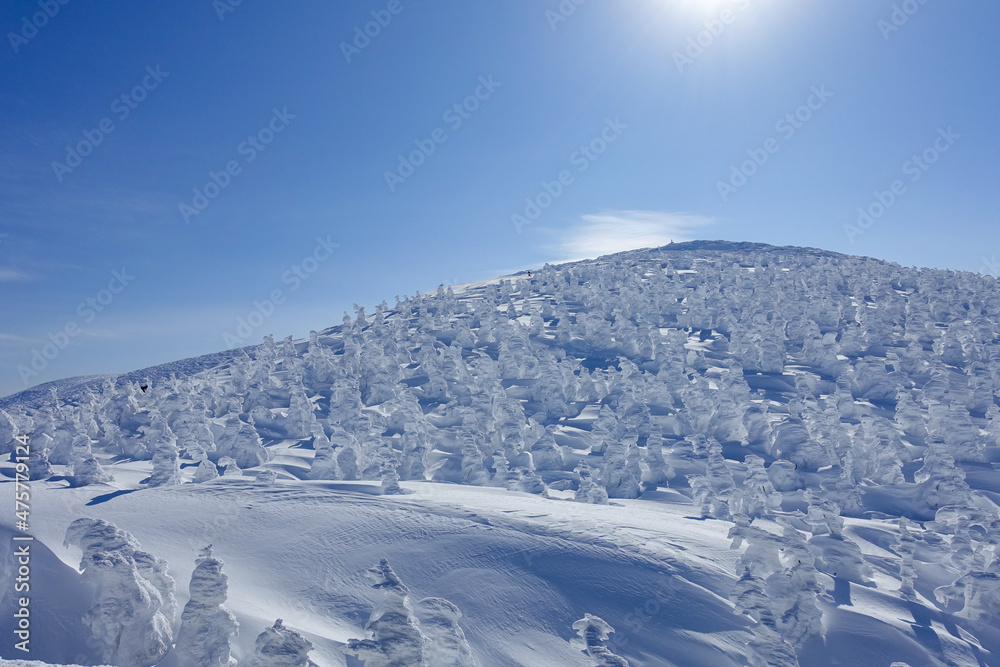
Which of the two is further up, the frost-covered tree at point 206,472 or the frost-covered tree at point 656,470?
the frost-covered tree at point 656,470

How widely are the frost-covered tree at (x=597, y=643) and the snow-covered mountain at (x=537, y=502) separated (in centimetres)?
9

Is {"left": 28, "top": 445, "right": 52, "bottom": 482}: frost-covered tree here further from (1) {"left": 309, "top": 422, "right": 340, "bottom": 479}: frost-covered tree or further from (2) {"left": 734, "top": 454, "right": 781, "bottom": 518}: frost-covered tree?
(2) {"left": 734, "top": 454, "right": 781, "bottom": 518}: frost-covered tree

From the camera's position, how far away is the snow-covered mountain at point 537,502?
11.4 m

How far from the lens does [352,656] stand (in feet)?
37.4

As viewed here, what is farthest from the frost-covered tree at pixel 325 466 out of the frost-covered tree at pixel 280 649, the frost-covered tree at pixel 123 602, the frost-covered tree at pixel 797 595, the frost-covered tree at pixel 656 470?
the frost-covered tree at pixel 797 595

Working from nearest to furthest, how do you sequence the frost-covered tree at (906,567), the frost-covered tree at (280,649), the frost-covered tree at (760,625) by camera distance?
the frost-covered tree at (280,649) → the frost-covered tree at (760,625) → the frost-covered tree at (906,567)

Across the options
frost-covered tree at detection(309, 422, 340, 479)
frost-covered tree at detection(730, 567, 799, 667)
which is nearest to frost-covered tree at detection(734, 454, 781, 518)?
frost-covered tree at detection(730, 567, 799, 667)

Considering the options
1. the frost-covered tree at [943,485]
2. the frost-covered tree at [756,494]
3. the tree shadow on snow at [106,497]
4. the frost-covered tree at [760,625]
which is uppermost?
the frost-covered tree at [943,485]

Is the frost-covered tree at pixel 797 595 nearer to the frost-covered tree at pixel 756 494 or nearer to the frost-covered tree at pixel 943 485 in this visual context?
the frost-covered tree at pixel 756 494

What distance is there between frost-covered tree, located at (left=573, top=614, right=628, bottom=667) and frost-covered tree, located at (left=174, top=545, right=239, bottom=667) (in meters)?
7.43

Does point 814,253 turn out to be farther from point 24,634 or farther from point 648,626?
point 24,634

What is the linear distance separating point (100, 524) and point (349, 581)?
5.98m

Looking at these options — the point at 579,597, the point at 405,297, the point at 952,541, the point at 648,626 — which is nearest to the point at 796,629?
the point at 648,626

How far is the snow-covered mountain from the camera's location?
37.5 ft
